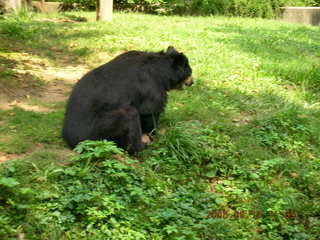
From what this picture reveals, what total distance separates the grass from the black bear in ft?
0.93

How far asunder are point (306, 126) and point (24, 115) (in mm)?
4562

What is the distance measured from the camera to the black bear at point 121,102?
18.7 ft

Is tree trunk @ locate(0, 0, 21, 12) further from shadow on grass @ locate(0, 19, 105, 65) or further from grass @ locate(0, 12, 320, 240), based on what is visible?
grass @ locate(0, 12, 320, 240)

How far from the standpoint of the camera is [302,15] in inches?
835

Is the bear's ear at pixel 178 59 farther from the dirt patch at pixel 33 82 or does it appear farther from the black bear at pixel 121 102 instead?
the dirt patch at pixel 33 82

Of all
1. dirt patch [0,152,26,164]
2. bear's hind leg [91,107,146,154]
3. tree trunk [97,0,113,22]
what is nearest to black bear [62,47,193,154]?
bear's hind leg [91,107,146,154]

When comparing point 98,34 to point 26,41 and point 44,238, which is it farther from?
point 44,238

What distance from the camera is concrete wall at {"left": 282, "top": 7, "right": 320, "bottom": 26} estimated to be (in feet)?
68.2

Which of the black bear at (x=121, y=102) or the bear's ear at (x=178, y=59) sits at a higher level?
the bear's ear at (x=178, y=59)

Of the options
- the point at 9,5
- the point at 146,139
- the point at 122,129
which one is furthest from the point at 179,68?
the point at 9,5

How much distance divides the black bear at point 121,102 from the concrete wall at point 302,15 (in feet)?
52.8

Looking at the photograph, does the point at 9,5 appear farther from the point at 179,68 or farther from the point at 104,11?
the point at 179,68

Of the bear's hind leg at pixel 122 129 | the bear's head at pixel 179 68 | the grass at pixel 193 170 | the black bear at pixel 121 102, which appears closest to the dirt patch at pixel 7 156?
the grass at pixel 193 170

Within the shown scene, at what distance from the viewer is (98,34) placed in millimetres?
12328
